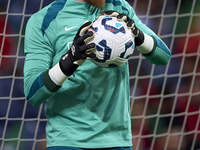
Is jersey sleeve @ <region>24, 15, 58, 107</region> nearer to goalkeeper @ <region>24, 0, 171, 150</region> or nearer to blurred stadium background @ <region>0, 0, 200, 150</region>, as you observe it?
goalkeeper @ <region>24, 0, 171, 150</region>

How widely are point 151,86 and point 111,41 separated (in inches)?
59.1

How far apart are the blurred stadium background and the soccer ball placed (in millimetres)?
1267

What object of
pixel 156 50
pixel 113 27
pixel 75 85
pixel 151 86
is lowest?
pixel 151 86

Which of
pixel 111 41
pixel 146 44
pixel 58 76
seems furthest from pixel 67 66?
pixel 146 44

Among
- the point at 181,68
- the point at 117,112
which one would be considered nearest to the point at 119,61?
the point at 117,112

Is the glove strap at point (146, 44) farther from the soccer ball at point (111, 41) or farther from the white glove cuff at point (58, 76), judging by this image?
the white glove cuff at point (58, 76)

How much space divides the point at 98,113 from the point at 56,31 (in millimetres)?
305

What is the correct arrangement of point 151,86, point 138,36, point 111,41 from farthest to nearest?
1. point 151,86
2. point 138,36
3. point 111,41

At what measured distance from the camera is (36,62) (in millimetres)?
1251

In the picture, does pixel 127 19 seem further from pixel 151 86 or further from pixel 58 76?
pixel 151 86

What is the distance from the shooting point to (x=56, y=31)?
1.29 metres

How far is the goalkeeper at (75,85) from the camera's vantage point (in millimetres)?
1212

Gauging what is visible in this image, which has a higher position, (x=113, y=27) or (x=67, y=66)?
(x=113, y=27)

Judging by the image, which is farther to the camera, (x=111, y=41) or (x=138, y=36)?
(x=138, y=36)
